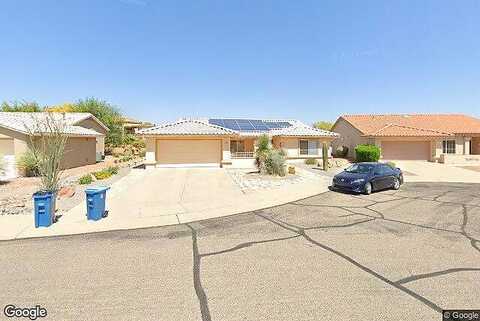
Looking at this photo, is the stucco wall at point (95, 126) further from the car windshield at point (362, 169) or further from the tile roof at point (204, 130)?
the car windshield at point (362, 169)

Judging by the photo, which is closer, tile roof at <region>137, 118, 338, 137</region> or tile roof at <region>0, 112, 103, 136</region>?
tile roof at <region>0, 112, 103, 136</region>

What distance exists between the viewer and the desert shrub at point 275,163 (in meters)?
17.0

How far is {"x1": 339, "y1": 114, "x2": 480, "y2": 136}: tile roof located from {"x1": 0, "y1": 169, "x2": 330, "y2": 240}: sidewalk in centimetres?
1688

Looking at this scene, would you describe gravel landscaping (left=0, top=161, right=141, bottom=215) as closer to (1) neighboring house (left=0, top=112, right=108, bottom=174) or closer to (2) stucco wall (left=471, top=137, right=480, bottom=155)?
(1) neighboring house (left=0, top=112, right=108, bottom=174)

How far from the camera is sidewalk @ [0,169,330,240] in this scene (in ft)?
24.4

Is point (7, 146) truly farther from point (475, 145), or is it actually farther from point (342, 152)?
point (475, 145)

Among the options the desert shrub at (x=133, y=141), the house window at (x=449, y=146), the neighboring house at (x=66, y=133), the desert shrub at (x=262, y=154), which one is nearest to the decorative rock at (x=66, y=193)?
the neighboring house at (x=66, y=133)

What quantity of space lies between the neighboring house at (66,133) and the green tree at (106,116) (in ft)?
9.76

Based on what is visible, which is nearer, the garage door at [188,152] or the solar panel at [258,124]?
the garage door at [188,152]

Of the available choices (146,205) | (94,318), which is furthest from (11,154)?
(94,318)

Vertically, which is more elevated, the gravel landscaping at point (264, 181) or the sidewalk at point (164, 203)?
the gravel landscaping at point (264, 181)

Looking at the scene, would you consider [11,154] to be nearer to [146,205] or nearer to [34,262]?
[146,205]

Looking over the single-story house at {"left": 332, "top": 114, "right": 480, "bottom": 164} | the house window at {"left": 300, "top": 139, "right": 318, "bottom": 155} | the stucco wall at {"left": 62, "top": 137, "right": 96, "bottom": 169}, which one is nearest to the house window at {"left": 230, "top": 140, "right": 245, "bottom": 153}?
the house window at {"left": 300, "top": 139, "right": 318, "bottom": 155}

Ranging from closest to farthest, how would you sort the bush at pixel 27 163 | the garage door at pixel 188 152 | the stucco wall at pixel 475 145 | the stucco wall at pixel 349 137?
1. the bush at pixel 27 163
2. the garage door at pixel 188 152
3. the stucco wall at pixel 349 137
4. the stucco wall at pixel 475 145
